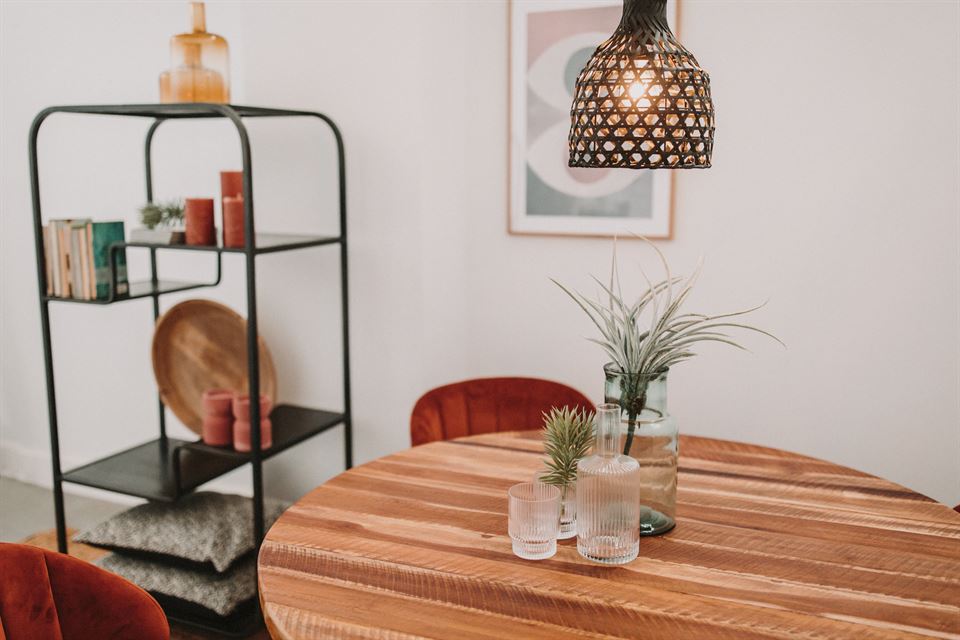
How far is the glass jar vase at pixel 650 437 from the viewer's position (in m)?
1.45

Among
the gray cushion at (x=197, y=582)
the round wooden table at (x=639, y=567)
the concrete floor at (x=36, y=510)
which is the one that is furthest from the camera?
the concrete floor at (x=36, y=510)

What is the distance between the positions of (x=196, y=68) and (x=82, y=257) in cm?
61

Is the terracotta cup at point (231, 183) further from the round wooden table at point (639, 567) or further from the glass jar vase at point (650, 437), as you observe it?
the glass jar vase at point (650, 437)

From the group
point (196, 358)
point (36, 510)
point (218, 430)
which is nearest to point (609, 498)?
point (218, 430)

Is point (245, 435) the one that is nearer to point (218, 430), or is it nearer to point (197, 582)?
point (218, 430)

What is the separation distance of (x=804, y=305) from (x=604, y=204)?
25.2 inches

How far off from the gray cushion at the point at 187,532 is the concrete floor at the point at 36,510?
0.69 metres

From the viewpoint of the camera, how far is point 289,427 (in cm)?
254

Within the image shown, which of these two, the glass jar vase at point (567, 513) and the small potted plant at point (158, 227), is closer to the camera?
the glass jar vase at point (567, 513)

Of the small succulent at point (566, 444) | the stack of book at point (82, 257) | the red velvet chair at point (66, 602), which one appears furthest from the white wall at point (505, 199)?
the red velvet chair at point (66, 602)

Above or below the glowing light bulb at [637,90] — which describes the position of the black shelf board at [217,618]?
below

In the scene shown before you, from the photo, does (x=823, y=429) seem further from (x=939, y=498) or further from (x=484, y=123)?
(x=484, y=123)

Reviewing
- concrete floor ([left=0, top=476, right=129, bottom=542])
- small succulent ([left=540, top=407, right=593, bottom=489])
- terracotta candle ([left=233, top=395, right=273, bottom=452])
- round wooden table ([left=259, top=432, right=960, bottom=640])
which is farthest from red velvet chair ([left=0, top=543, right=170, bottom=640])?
concrete floor ([left=0, top=476, right=129, bottom=542])

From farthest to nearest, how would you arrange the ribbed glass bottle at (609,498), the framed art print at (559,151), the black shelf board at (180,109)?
the framed art print at (559,151), the black shelf board at (180,109), the ribbed glass bottle at (609,498)
